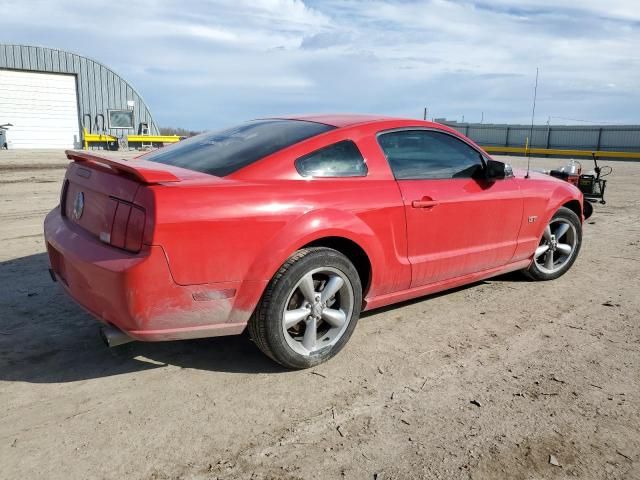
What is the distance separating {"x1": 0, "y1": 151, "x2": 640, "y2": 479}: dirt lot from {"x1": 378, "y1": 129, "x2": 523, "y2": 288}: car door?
18.0 inches

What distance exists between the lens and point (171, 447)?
2.35 m

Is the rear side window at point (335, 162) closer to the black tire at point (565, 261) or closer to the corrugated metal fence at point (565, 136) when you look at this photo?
the black tire at point (565, 261)

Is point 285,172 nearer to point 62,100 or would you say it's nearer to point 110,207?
point 110,207

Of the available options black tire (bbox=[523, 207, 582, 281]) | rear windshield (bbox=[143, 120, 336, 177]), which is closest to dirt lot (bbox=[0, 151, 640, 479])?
black tire (bbox=[523, 207, 582, 281])

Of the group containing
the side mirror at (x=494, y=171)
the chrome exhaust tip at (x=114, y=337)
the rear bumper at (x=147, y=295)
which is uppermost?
the side mirror at (x=494, y=171)

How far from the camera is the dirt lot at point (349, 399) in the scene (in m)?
2.29

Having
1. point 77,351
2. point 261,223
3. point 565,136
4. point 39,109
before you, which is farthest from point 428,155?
point 565,136

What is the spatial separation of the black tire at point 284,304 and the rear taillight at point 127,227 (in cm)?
75

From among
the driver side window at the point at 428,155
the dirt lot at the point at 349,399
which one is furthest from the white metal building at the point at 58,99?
the driver side window at the point at 428,155

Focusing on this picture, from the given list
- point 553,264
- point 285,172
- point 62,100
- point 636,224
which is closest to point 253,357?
point 285,172

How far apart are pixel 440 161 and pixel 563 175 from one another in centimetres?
595

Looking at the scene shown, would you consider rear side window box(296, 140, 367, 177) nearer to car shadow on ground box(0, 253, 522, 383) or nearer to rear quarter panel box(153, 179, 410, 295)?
rear quarter panel box(153, 179, 410, 295)

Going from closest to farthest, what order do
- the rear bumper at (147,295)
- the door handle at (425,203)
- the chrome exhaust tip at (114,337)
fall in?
the rear bumper at (147,295), the chrome exhaust tip at (114,337), the door handle at (425,203)

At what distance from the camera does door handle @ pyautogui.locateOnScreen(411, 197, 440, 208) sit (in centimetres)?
353
